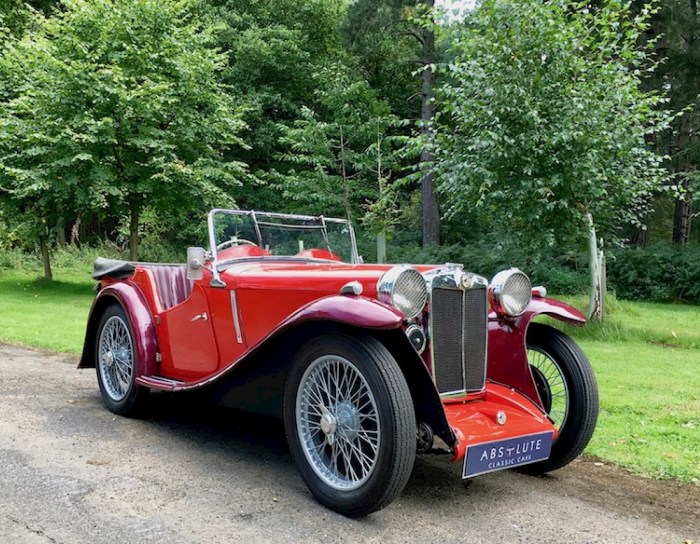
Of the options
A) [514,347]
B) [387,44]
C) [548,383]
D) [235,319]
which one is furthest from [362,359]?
[387,44]

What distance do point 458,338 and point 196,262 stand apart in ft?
6.99

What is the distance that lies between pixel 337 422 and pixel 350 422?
8cm

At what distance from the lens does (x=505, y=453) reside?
3662 mm

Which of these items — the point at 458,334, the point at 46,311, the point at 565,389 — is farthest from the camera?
the point at 46,311

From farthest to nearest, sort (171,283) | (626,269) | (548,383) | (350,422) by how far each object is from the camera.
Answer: (626,269) → (171,283) → (548,383) → (350,422)

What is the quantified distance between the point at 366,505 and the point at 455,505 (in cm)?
62

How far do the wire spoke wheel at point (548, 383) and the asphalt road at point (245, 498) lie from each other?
0.41 m

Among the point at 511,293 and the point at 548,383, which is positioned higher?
the point at 511,293

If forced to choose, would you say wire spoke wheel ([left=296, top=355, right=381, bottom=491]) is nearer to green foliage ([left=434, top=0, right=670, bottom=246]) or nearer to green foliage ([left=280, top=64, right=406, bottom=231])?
green foliage ([left=434, top=0, right=670, bottom=246])

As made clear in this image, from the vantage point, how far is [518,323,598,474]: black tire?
164 inches

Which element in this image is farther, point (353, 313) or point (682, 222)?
point (682, 222)

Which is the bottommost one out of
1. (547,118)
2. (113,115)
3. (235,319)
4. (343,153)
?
(235,319)

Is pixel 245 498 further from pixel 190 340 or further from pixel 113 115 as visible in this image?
pixel 113 115

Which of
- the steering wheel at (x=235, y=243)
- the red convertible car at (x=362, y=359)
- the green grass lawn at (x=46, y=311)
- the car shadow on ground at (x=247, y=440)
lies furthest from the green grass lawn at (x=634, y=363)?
the steering wheel at (x=235, y=243)
